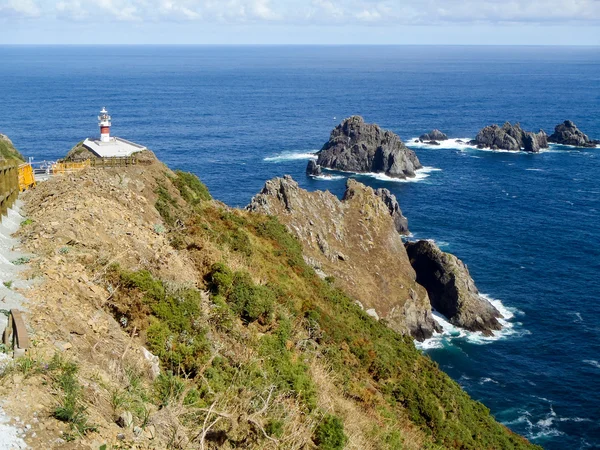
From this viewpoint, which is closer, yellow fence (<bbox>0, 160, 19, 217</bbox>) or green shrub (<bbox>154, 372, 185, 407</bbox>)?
green shrub (<bbox>154, 372, 185, 407</bbox>)

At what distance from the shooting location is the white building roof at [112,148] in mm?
42781

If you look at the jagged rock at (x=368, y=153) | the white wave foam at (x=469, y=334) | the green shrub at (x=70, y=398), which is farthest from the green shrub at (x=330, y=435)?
the jagged rock at (x=368, y=153)

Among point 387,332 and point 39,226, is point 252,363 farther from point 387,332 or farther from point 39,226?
point 387,332

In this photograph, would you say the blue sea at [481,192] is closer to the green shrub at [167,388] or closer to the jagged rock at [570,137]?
the jagged rock at [570,137]

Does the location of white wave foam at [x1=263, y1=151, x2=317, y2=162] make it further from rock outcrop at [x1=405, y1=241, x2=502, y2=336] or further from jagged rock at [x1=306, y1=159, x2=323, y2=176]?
rock outcrop at [x1=405, y1=241, x2=502, y2=336]

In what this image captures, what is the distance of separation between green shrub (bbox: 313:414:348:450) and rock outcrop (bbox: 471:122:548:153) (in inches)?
5095

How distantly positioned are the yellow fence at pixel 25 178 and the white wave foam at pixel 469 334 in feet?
120

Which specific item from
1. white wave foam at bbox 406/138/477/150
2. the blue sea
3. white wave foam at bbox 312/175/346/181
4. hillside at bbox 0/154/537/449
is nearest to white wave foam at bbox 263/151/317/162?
the blue sea

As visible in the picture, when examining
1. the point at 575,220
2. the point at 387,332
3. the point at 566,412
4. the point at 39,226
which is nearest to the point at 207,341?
the point at 39,226

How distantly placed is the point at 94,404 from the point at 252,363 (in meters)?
6.14

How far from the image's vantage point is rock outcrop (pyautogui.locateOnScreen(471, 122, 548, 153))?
5290 inches

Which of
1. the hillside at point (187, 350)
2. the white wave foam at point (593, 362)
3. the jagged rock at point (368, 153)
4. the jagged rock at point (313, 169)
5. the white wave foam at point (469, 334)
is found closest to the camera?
the hillside at point (187, 350)

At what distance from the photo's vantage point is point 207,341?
1748cm

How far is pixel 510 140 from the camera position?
5285 inches
